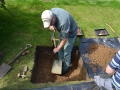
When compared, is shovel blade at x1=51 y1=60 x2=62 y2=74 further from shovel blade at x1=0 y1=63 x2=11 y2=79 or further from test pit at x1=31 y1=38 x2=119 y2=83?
shovel blade at x1=0 y1=63 x2=11 y2=79

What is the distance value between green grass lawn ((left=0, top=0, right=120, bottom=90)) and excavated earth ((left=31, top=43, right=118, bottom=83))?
23 cm

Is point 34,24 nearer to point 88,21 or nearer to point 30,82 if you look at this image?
point 88,21

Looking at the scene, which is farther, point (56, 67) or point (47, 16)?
point (56, 67)

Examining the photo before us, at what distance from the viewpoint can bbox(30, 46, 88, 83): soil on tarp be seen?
4676 millimetres

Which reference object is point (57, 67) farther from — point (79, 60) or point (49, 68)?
point (79, 60)

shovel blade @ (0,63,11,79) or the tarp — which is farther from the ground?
the tarp

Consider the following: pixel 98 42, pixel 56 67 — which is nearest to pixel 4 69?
pixel 56 67

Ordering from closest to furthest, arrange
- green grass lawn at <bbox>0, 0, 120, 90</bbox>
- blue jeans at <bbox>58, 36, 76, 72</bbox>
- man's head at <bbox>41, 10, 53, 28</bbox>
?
1. man's head at <bbox>41, 10, 53, 28</bbox>
2. blue jeans at <bbox>58, 36, 76, 72</bbox>
3. green grass lawn at <bbox>0, 0, 120, 90</bbox>

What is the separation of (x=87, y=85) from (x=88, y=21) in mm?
3198

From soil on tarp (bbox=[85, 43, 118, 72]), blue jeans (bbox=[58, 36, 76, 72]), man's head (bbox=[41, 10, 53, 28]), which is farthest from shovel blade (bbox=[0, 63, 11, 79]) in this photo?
soil on tarp (bbox=[85, 43, 118, 72])

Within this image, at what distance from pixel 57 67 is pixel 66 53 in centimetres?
51

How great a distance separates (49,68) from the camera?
501 cm

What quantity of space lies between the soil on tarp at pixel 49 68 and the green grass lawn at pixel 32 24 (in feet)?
0.64

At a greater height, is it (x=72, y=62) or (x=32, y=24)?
(x=32, y=24)
